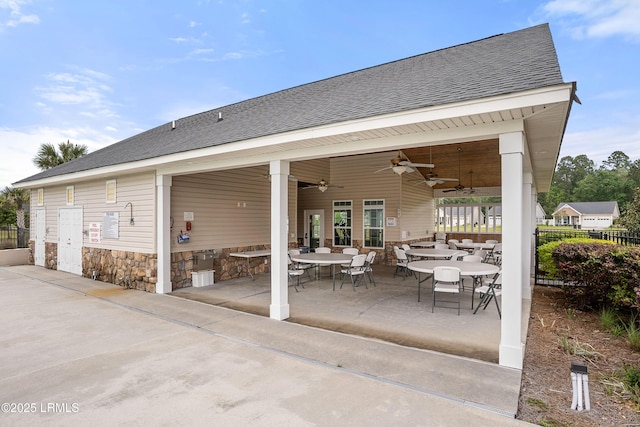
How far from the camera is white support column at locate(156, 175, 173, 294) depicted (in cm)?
673

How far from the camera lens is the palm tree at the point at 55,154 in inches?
621

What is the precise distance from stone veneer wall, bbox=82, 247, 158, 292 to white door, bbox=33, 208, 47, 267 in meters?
3.03

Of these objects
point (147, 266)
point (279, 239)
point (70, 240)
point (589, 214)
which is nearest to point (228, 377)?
point (279, 239)

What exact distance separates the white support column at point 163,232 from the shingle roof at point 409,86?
2.38ft

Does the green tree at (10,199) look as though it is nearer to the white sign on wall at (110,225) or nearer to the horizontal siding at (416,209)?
the white sign on wall at (110,225)

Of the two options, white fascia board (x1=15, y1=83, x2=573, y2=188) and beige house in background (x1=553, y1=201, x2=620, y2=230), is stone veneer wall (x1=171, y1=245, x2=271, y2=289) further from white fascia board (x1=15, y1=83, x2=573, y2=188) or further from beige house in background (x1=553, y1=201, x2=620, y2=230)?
beige house in background (x1=553, y1=201, x2=620, y2=230)

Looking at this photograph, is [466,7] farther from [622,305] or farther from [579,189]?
[579,189]

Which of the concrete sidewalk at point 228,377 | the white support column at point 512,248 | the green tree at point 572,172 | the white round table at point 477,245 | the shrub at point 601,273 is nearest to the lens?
the concrete sidewalk at point 228,377

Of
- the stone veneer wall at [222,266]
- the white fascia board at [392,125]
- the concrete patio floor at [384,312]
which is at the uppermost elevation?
the white fascia board at [392,125]

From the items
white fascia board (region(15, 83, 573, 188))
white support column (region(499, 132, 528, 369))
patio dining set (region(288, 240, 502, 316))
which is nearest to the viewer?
white fascia board (region(15, 83, 573, 188))

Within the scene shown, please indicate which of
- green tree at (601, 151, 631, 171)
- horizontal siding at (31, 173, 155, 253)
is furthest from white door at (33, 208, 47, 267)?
green tree at (601, 151, 631, 171)

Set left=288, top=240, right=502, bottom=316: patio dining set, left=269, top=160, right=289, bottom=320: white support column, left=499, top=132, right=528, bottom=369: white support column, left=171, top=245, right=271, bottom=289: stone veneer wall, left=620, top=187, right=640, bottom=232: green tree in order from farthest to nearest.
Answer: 1. left=620, top=187, right=640, bottom=232: green tree
2. left=171, top=245, right=271, bottom=289: stone veneer wall
3. left=288, top=240, right=502, bottom=316: patio dining set
4. left=269, top=160, right=289, bottom=320: white support column
5. left=499, top=132, right=528, bottom=369: white support column

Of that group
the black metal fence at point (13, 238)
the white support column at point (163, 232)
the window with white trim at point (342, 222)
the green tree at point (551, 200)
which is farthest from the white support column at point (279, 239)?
the green tree at point (551, 200)

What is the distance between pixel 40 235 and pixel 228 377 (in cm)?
1122
